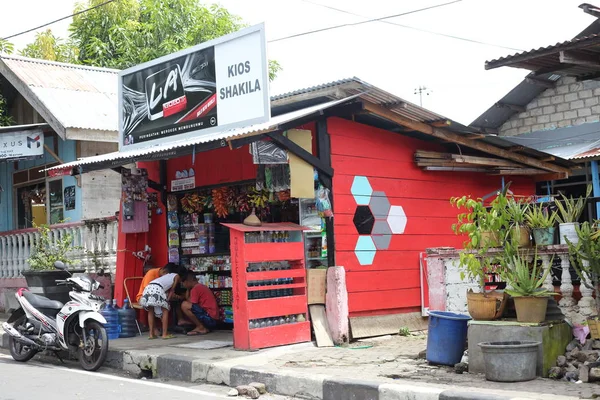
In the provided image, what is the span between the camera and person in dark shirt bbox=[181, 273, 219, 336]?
11.2m

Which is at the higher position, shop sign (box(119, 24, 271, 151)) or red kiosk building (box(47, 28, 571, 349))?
shop sign (box(119, 24, 271, 151))

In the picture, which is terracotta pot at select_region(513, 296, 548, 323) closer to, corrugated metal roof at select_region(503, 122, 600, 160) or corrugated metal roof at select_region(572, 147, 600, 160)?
corrugated metal roof at select_region(572, 147, 600, 160)

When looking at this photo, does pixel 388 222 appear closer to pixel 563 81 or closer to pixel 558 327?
pixel 558 327

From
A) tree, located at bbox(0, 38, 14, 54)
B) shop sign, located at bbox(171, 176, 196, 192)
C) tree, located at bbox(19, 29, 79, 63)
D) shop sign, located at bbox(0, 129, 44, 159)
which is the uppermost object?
tree, located at bbox(19, 29, 79, 63)

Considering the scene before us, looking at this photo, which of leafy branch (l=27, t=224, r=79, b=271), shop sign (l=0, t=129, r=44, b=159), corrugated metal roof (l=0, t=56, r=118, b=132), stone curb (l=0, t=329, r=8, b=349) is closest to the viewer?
stone curb (l=0, t=329, r=8, b=349)

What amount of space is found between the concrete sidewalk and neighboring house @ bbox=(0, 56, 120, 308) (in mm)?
4087

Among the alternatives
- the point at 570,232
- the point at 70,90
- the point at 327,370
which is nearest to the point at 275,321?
the point at 327,370

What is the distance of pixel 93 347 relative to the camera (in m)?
9.02

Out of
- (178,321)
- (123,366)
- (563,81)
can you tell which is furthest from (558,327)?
(563,81)

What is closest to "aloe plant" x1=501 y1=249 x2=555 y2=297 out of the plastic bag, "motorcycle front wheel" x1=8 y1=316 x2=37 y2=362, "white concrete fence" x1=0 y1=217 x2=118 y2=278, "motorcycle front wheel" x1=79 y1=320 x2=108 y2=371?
the plastic bag

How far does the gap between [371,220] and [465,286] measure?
2.29 metres

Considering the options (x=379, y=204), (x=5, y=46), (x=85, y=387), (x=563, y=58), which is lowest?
(x=85, y=387)

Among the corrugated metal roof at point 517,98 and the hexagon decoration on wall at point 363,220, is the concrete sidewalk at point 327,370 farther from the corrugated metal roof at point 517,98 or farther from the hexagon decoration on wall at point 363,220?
the corrugated metal roof at point 517,98

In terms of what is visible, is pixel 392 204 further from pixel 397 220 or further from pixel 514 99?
pixel 514 99
